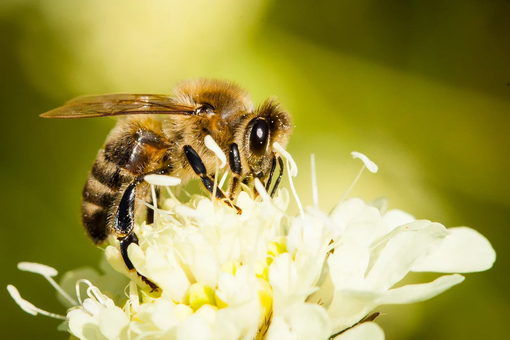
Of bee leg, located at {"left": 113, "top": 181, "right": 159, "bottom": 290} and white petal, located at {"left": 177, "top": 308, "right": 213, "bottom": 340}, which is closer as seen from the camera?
white petal, located at {"left": 177, "top": 308, "right": 213, "bottom": 340}

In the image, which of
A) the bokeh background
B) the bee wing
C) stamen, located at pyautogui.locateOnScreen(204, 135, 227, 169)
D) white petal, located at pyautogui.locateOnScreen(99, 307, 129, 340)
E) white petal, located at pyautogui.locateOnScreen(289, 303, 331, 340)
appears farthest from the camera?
the bokeh background

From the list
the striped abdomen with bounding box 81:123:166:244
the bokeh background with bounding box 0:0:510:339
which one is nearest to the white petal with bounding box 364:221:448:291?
the striped abdomen with bounding box 81:123:166:244

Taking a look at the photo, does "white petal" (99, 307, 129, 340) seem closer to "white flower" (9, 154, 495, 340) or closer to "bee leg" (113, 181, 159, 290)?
"white flower" (9, 154, 495, 340)

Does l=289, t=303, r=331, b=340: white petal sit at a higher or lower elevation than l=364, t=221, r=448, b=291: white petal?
lower

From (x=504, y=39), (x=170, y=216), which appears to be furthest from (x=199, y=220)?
(x=504, y=39)

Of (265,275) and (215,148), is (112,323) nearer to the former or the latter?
(265,275)

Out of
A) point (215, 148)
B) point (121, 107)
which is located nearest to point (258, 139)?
point (215, 148)

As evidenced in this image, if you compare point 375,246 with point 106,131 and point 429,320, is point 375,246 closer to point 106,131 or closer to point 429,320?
point 429,320
